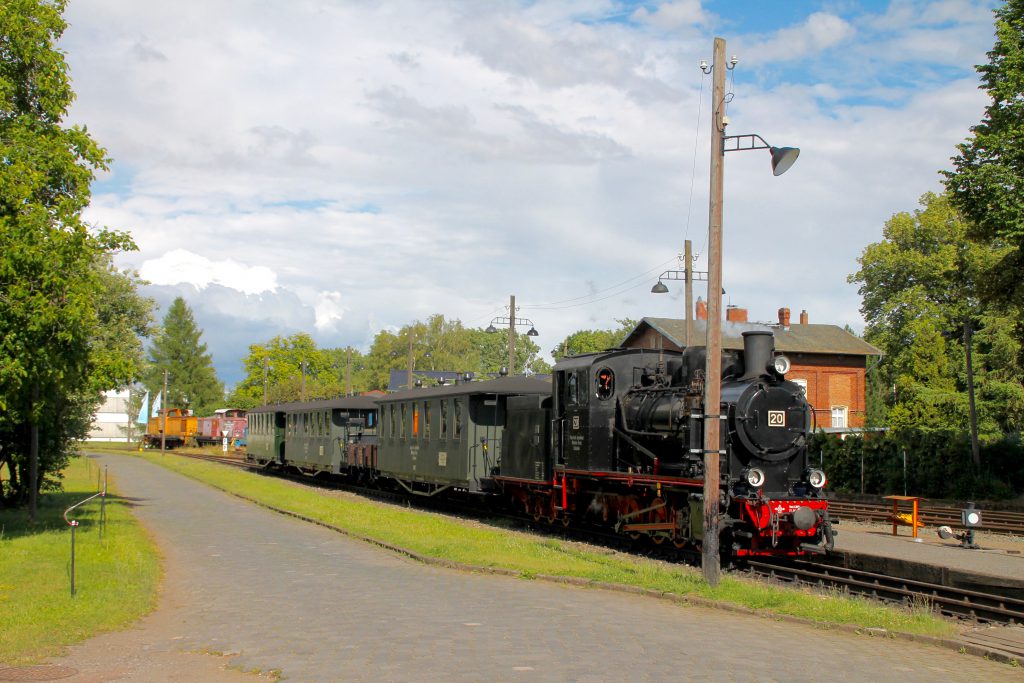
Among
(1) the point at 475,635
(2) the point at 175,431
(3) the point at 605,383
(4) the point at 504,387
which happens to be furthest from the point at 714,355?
(2) the point at 175,431

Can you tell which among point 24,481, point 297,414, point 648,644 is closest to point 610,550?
point 648,644

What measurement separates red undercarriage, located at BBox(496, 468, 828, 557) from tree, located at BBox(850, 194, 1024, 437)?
2790 centimetres

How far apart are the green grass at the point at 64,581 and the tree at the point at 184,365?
312 feet

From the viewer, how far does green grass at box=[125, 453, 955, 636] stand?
10.1 m

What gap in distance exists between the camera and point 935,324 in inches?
2025

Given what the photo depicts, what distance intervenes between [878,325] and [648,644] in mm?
51790

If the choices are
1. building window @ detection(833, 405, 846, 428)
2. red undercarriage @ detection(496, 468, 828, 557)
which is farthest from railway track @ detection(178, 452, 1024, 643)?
building window @ detection(833, 405, 846, 428)

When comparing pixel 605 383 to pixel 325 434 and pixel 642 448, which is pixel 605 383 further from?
pixel 325 434

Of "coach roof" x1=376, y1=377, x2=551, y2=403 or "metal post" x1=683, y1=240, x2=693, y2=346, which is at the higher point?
"metal post" x1=683, y1=240, x2=693, y2=346

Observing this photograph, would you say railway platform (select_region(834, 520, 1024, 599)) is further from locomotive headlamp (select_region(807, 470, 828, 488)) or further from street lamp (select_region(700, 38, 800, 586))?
street lamp (select_region(700, 38, 800, 586))

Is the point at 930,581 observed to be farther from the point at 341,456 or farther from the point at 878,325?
the point at 878,325

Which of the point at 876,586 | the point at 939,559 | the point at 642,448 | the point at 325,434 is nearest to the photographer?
the point at 876,586

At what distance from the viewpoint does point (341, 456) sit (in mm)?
33500

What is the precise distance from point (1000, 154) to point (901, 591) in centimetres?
1493
